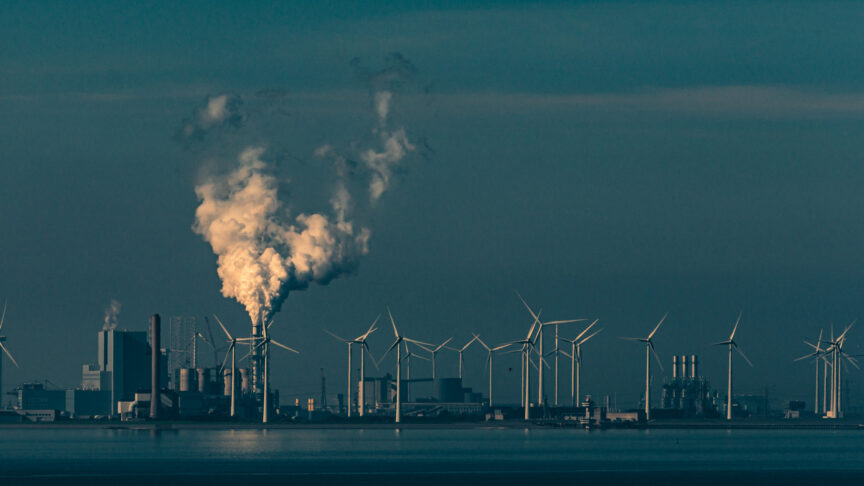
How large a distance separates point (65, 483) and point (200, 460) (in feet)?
134

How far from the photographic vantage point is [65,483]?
154 m

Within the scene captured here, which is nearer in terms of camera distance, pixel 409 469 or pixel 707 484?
pixel 707 484

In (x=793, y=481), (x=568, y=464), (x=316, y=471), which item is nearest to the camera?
(x=793, y=481)

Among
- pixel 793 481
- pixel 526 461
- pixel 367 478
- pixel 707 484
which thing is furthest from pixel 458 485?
pixel 526 461

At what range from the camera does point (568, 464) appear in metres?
190

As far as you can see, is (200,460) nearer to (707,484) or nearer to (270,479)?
(270,479)

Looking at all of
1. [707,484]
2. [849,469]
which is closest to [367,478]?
[707,484]

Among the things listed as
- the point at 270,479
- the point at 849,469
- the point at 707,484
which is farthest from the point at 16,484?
the point at 849,469

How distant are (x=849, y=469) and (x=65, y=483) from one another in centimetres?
8745

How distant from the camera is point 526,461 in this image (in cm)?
19762

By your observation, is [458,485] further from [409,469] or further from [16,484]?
[16,484]

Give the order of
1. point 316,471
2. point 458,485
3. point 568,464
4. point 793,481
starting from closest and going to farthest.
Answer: point 458,485
point 793,481
point 316,471
point 568,464

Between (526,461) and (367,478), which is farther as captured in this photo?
(526,461)

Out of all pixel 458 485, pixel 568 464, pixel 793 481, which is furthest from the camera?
pixel 568 464
